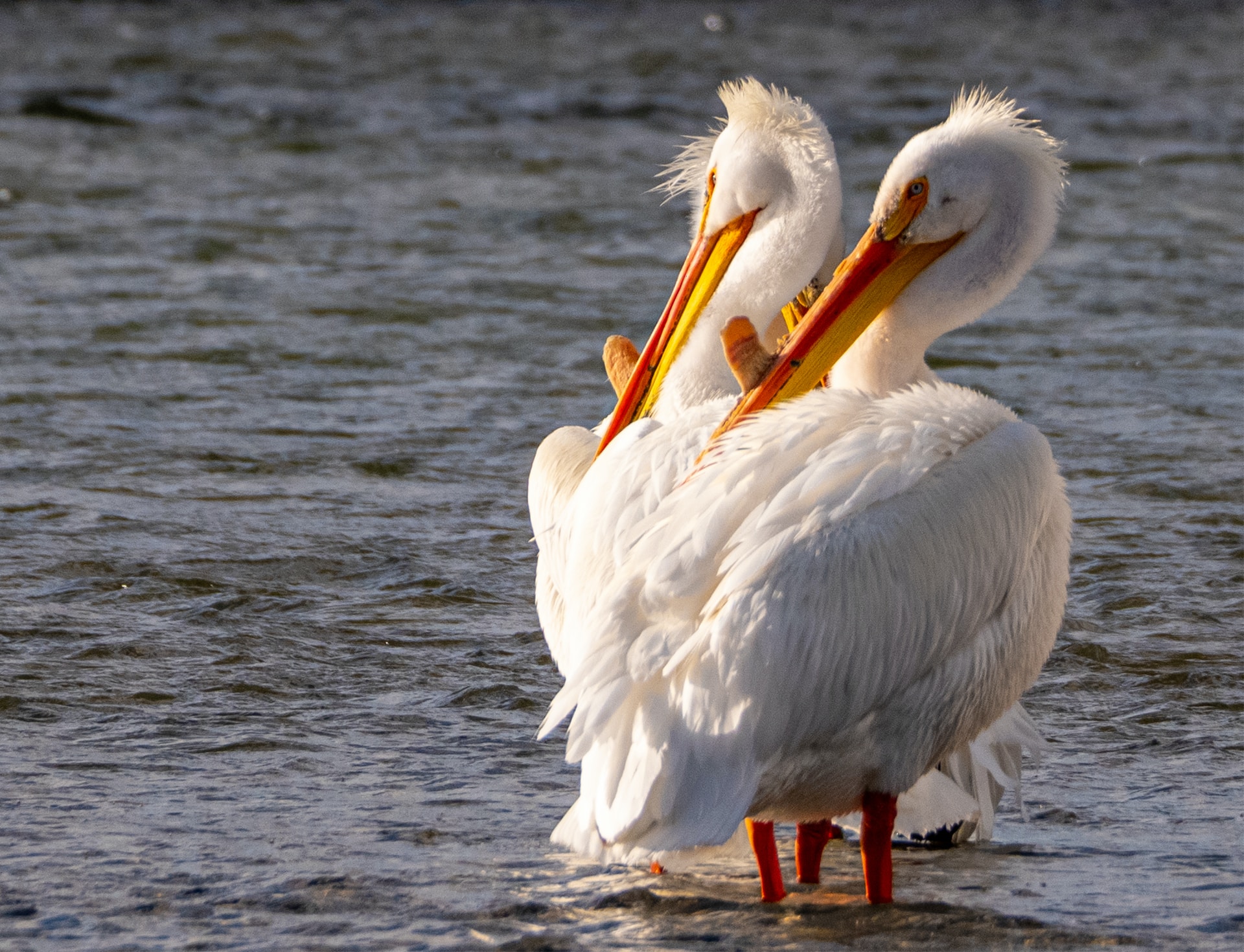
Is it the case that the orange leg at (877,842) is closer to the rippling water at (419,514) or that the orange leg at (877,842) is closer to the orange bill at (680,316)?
the rippling water at (419,514)

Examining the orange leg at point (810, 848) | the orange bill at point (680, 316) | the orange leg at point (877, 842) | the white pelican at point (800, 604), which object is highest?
the orange bill at point (680, 316)


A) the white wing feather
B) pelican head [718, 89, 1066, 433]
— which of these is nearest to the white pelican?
the white wing feather

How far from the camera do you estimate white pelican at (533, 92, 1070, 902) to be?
120 inches

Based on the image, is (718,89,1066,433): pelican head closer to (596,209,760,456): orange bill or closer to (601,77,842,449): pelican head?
(601,77,842,449): pelican head

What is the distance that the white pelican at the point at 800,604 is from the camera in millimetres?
3037

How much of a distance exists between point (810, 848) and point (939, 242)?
4.02 ft

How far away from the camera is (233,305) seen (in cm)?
821

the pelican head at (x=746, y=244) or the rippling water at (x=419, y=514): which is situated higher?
the pelican head at (x=746, y=244)

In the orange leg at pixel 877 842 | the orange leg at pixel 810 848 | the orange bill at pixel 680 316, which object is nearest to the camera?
the orange leg at pixel 877 842

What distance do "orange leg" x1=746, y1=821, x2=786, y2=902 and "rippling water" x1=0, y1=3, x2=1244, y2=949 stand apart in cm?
5

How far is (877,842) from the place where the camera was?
128 inches

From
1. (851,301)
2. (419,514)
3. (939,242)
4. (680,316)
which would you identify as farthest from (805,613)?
(419,514)

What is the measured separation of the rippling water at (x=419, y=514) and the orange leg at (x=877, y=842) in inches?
2.1

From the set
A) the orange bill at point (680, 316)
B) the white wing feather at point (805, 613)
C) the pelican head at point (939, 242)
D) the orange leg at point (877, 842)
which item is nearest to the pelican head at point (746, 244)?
the orange bill at point (680, 316)
